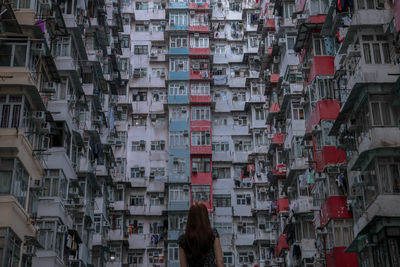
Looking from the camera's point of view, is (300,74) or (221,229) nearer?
(300,74)

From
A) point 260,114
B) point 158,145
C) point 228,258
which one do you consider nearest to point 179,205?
point 228,258

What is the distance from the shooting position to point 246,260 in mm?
47375

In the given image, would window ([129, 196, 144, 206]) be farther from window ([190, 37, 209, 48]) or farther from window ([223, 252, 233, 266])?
window ([190, 37, 209, 48])

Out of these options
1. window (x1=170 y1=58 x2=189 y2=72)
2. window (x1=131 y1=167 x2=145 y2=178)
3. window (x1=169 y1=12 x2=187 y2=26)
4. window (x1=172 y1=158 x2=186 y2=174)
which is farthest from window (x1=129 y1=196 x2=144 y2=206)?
window (x1=169 y1=12 x2=187 y2=26)

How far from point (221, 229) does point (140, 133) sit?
11289 millimetres

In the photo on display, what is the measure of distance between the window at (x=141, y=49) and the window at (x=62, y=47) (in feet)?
78.4

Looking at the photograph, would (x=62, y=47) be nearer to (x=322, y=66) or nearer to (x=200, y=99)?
(x=322, y=66)

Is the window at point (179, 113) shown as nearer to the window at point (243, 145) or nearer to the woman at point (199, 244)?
the window at point (243, 145)

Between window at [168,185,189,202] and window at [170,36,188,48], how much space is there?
13.6 meters

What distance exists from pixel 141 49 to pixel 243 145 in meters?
13.6

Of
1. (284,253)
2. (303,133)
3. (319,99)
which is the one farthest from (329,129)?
(284,253)

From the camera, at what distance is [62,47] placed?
101 ft

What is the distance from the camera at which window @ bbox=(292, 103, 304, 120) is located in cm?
3638

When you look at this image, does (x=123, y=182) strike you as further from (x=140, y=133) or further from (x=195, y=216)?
(x=195, y=216)
